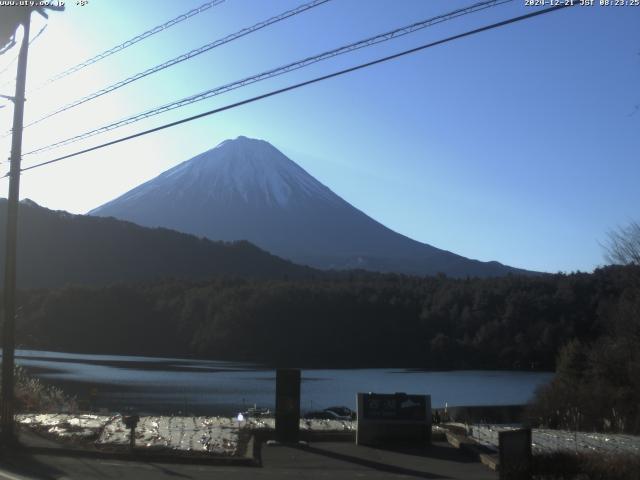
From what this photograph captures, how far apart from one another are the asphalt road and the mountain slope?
2693 inches

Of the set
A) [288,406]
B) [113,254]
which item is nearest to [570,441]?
[288,406]

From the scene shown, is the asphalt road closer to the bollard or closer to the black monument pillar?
the black monument pillar

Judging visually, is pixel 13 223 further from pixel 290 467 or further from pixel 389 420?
pixel 389 420

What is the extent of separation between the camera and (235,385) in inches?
1371

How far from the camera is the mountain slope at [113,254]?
82.8 metres

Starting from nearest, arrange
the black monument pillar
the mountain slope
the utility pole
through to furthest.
A: the black monument pillar
the utility pole
the mountain slope

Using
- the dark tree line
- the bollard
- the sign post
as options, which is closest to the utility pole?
the sign post

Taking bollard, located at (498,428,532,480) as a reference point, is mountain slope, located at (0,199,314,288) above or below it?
above

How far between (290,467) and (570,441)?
5287mm

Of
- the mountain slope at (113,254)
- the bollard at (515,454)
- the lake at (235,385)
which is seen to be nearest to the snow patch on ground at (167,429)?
the bollard at (515,454)

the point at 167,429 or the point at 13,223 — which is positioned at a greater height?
the point at 13,223

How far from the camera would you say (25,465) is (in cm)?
1271

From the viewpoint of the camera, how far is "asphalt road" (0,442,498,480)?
39.1 ft

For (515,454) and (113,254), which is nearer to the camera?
(515,454)
